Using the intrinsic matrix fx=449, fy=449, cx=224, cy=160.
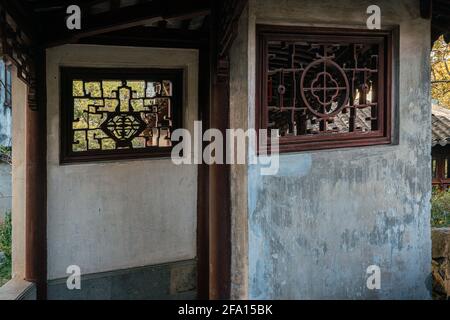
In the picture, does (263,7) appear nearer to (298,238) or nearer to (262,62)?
(262,62)

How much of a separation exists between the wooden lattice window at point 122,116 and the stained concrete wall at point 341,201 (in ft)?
7.09

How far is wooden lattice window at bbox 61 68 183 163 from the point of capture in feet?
16.4

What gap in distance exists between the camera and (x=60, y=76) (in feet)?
16.0

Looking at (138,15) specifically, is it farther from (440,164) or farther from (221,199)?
(440,164)

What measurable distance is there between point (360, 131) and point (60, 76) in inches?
126

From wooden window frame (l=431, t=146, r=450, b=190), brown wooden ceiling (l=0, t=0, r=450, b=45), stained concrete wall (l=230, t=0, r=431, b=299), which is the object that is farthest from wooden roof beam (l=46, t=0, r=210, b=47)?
wooden window frame (l=431, t=146, r=450, b=190)

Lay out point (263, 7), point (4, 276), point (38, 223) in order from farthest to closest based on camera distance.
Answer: point (4, 276) → point (38, 223) → point (263, 7)

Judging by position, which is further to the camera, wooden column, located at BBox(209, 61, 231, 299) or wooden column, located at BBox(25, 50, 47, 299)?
wooden column, located at BBox(25, 50, 47, 299)

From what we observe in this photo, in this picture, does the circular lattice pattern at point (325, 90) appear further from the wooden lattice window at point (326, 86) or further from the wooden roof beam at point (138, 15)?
the wooden roof beam at point (138, 15)

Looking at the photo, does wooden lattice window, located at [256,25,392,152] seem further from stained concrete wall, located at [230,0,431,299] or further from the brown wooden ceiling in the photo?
the brown wooden ceiling

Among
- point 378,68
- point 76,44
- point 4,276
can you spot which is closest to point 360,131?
point 378,68

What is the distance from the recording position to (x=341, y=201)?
3.66m

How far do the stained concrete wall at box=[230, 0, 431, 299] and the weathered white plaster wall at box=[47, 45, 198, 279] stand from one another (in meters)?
2.15
